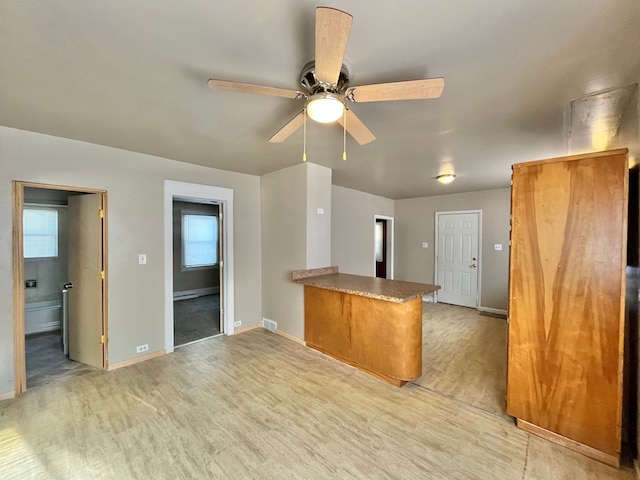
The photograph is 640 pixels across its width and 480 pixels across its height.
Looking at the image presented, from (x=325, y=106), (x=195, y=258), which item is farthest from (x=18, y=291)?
(x=195, y=258)

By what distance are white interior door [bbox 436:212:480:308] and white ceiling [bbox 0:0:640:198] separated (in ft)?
10.2

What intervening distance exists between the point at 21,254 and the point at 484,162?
5213 millimetres

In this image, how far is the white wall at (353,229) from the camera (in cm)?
505

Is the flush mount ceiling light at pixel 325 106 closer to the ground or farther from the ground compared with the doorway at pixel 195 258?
farther from the ground

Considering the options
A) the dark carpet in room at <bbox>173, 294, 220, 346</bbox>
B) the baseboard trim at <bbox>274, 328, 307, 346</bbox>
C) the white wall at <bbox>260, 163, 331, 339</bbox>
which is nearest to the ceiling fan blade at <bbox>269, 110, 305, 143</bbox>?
the white wall at <bbox>260, 163, 331, 339</bbox>

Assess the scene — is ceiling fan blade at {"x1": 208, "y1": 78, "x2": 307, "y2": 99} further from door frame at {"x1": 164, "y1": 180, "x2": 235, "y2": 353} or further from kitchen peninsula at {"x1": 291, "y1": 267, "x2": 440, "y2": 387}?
door frame at {"x1": 164, "y1": 180, "x2": 235, "y2": 353}

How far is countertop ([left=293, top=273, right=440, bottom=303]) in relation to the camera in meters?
2.51

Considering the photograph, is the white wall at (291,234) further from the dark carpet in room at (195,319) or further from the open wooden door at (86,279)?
the open wooden door at (86,279)

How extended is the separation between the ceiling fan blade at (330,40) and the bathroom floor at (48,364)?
12.4 feet

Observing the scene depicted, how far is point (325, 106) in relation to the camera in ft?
4.79

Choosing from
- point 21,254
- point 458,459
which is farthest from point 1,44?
point 458,459

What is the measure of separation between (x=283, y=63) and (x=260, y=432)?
8.34 ft

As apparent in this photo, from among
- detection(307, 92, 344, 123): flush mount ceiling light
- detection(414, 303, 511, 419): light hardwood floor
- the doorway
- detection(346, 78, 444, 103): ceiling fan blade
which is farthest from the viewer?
the doorway

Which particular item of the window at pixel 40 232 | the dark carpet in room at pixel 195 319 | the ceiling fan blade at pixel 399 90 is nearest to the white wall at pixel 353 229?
the dark carpet in room at pixel 195 319
